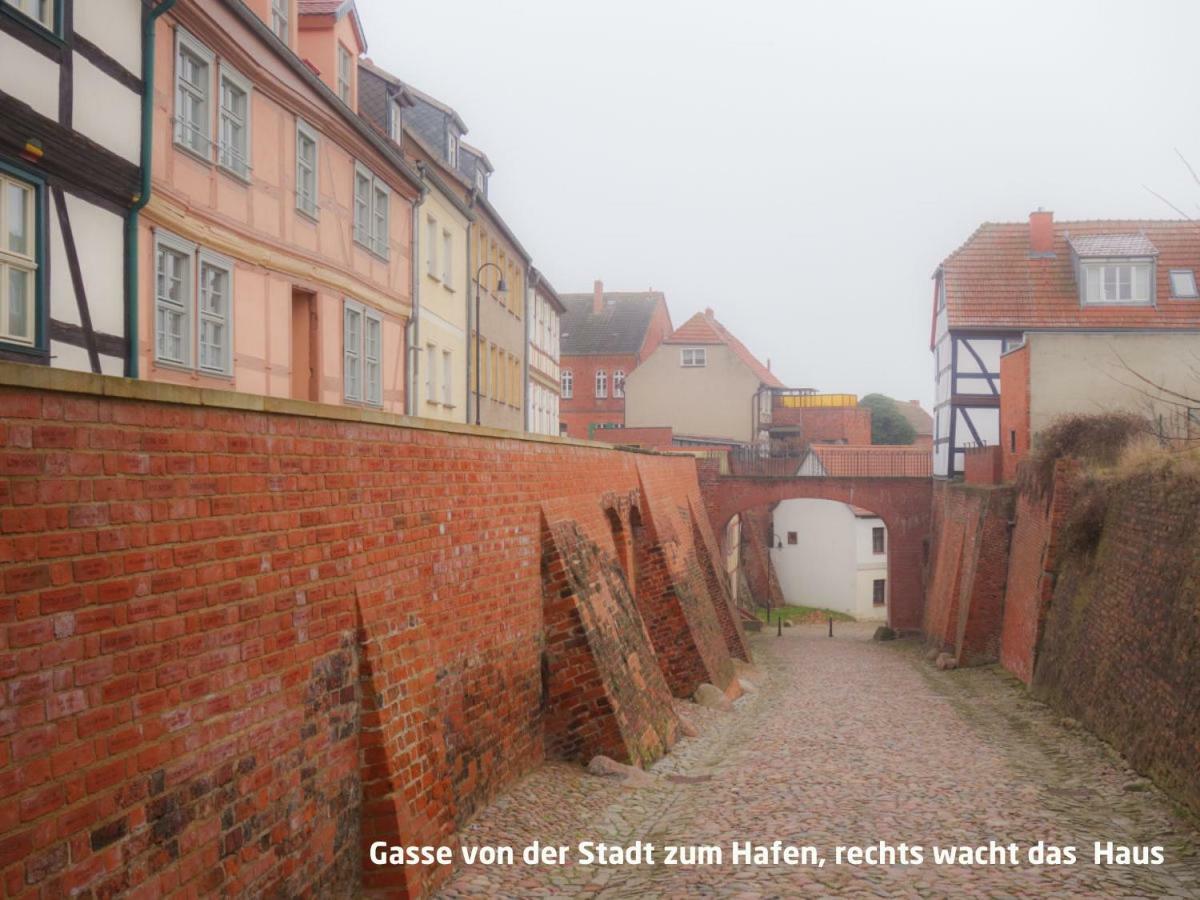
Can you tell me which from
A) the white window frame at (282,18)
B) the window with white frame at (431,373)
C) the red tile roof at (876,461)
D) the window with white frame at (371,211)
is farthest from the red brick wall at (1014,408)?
the white window frame at (282,18)

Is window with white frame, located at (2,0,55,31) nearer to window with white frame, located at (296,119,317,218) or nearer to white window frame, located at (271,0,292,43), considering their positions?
window with white frame, located at (296,119,317,218)

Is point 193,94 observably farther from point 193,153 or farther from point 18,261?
point 18,261

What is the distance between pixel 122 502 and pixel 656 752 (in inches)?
386

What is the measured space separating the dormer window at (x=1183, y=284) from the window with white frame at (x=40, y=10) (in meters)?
29.2

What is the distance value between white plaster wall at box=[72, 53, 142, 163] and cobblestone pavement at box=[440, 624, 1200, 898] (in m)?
7.26

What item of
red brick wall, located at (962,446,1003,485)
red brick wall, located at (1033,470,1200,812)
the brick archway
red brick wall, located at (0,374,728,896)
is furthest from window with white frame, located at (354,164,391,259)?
the brick archway

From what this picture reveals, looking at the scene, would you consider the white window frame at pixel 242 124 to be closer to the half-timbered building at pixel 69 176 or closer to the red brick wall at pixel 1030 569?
the half-timbered building at pixel 69 176

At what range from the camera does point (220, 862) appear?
18.6ft

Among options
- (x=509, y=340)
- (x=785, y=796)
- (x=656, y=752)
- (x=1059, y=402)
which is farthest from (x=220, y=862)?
(x=509, y=340)

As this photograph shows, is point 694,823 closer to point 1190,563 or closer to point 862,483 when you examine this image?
point 1190,563

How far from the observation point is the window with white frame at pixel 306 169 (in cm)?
1681

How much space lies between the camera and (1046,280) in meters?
32.7

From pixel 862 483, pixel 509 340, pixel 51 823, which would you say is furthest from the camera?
pixel 862 483

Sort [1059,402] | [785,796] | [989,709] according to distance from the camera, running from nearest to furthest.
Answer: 1. [785,796]
2. [989,709]
3. [1059,402]
